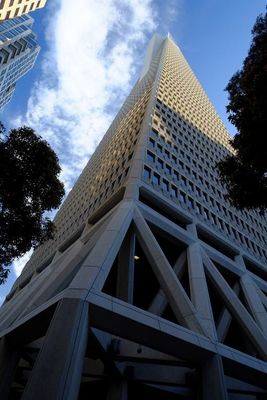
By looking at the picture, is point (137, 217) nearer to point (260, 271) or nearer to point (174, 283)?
point (174, 283)

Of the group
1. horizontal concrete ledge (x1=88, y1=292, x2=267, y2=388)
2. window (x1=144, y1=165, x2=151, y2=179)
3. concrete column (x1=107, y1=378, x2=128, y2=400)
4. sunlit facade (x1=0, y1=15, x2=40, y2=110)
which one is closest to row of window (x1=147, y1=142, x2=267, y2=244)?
window (x1=144, y1=165, x2=151, y2=179)

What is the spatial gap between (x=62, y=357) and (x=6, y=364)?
19.8ft

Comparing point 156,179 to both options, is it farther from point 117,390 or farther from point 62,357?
point 62,357

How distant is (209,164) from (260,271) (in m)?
13.5

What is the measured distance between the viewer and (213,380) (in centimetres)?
1147

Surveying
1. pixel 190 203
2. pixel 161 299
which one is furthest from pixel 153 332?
pixel 190 203

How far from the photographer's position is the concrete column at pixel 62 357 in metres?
8.29

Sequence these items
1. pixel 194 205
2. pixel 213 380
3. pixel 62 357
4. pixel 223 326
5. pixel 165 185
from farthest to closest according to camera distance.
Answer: pixel 194 205
pixel 165 185
pixel 223 326
pixel 213 380
pixel 62 357

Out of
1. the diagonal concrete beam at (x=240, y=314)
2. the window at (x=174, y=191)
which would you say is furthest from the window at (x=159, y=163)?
the diagonal concrete beam at (x=240, y=314)

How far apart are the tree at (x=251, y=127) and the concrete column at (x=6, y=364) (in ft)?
40.9

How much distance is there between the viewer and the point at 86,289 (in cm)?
1086

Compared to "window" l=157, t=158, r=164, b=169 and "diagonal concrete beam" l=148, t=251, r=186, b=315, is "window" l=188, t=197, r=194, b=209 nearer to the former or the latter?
"window" l=157, t=158, r=164, b=169

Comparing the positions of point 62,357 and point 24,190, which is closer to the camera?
point 62,357

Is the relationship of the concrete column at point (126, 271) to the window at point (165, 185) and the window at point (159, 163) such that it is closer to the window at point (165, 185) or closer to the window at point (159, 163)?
the window at point (165, 185)
